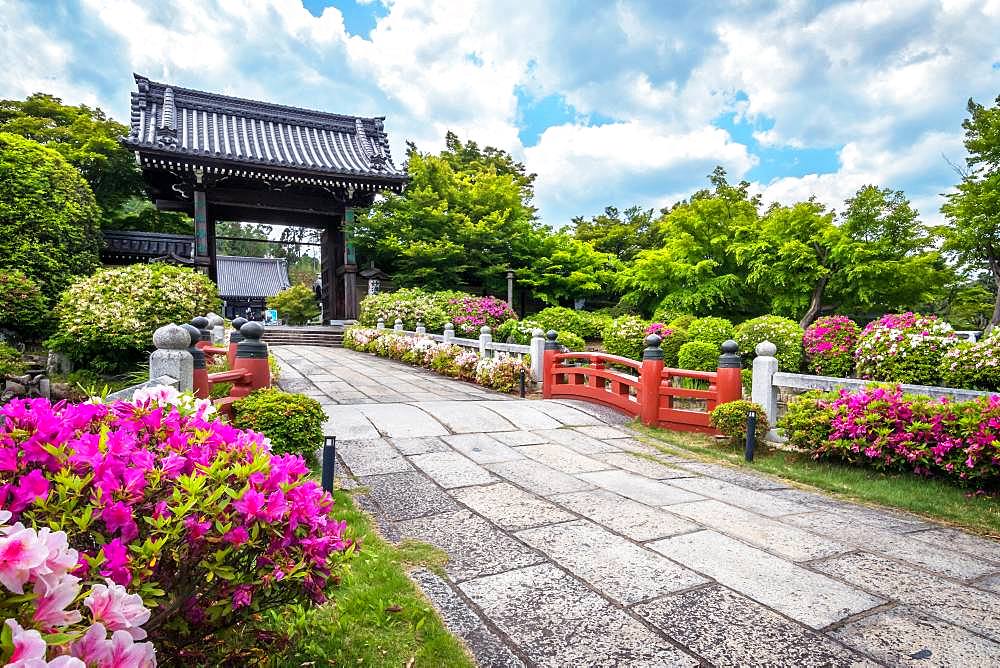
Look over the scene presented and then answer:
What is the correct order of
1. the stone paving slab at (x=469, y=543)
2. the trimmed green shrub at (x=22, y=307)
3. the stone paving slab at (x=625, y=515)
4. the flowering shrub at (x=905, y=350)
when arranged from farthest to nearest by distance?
the trimmed green shrub at (x=22, y=307)
the flowering shrub at (x=905, y=350)
the stone paving slab at (x=625, y=515)
the stone paving slab at (x=469, y=543)

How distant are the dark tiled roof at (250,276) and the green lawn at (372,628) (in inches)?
1329

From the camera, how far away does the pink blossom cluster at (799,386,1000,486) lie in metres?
4.24

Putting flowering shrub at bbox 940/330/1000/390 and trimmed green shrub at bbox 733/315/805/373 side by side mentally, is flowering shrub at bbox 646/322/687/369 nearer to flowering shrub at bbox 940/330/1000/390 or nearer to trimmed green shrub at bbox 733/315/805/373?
trimmed green shrub at bbox 733/315/805/373

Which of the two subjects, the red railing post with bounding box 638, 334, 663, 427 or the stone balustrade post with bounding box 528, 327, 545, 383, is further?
the stone balustrade post with bounding box 528, 327, 545, 383

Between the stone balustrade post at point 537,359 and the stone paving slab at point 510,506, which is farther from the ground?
the stone balustrade post at point 537,359

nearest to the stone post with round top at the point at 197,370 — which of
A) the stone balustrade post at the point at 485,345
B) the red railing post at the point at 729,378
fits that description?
the red railing post at the point at 729,378

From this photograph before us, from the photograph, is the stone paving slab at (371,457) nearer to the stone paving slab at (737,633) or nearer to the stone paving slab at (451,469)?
the stone paving slab at (451,469)

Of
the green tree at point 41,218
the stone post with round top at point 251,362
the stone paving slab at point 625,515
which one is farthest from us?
the green tree at point 41,218

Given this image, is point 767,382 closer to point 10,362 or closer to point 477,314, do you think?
point 477,314

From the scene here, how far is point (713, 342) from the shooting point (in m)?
11.1

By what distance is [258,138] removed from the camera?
1742 cm

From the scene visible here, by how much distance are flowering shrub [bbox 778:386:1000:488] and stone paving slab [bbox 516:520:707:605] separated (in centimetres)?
305

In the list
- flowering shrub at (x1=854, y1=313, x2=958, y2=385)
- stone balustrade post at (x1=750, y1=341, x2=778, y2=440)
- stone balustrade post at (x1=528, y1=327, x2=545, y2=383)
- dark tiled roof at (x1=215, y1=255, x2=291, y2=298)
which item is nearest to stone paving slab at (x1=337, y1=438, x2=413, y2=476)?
stone balustrade post at (x1=750, y1=341, x2=778, y2=440)

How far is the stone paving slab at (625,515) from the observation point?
137 inches
